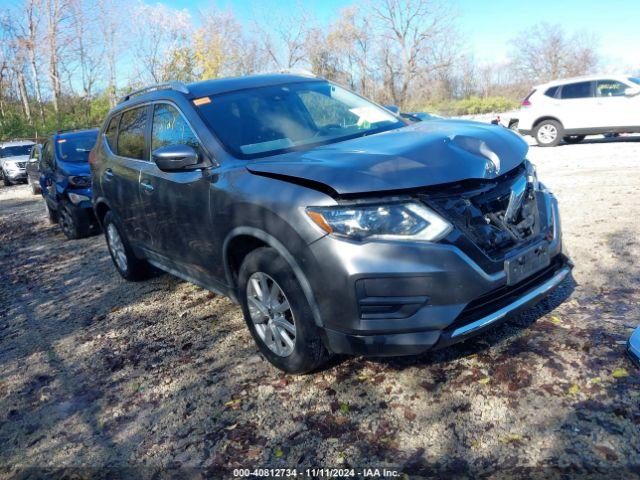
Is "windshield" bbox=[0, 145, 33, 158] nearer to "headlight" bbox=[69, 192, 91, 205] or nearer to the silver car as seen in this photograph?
the silver car

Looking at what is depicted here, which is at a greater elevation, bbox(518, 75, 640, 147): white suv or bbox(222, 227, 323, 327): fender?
bbox(518, 75, 640, 147): white suv

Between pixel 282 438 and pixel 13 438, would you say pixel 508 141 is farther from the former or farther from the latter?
pixel 13 438

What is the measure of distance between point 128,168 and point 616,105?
12483 mm

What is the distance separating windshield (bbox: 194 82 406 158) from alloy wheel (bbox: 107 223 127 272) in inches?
94.6

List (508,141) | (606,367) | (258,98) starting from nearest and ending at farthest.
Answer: (606,367)
(508,141)
(258,98)

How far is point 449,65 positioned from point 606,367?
47.1 meters

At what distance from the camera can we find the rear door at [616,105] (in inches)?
509

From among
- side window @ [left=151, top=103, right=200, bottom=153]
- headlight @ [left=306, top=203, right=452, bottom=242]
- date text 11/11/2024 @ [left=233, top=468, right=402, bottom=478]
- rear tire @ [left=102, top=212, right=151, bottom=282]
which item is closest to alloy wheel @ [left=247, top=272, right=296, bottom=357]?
headlight @ [left=306, top=203, right=452, bottom=242]

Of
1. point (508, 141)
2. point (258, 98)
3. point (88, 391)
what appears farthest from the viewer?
point (258, 98)

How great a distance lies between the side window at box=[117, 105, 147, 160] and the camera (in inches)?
183

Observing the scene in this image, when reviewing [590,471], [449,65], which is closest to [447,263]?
[590,471]

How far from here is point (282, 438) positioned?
2777 mm

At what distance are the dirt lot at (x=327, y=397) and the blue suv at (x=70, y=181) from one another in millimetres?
4031

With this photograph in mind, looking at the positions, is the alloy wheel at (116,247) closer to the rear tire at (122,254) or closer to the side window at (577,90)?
the rear tire at (122,254)
